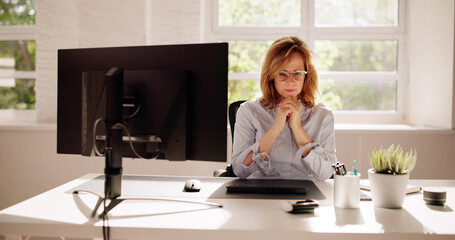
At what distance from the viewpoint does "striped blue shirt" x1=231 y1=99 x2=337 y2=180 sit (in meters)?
1.84

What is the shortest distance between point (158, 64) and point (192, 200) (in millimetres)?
448

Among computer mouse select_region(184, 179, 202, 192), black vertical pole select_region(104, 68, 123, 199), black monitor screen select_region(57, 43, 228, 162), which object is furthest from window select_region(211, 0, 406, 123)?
black vertical pole select_region(104, 68, 123, 199)

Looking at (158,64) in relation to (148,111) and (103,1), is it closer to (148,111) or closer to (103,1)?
(148,111)

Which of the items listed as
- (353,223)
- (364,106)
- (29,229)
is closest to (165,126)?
(29,229)

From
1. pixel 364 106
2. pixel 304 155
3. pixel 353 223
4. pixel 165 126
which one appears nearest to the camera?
pixel 353 223

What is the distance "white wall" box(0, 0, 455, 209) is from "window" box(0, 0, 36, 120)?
31cm

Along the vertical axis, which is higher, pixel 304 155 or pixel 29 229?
pixel 304 155

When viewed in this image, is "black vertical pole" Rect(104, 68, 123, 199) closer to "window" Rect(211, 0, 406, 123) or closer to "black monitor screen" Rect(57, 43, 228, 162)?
"black monitor screen" Rect(57, 43, 228, 162)

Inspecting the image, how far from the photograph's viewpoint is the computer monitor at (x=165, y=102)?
1.34 meters

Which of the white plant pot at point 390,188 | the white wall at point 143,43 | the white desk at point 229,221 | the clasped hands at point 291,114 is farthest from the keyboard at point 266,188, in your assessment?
the white wall at point 143,43

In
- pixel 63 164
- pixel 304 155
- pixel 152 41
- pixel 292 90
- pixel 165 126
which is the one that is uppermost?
pixel 152 41

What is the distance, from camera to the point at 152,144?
4.48 feet

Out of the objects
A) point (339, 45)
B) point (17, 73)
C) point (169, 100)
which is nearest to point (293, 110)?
point (169, 100)

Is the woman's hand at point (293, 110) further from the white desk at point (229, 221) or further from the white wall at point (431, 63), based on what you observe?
the white wall at point (431, 63)
